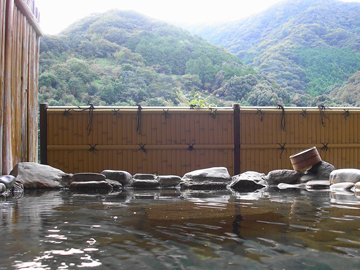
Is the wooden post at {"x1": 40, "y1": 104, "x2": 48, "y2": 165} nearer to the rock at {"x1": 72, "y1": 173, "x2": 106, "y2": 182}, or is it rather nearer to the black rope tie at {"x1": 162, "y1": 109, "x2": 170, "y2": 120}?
the rock at {"x1": 72, "y1": 173, "x2": 106, "y2": 182}

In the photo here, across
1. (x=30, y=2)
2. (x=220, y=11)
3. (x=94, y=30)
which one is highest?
(x=220, y=11)

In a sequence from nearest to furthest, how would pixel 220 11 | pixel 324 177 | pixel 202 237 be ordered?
pixel 202 237 < pixel 324 177 < pixel 220 11

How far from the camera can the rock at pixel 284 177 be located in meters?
7.04

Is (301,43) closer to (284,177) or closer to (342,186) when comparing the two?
(284,177)

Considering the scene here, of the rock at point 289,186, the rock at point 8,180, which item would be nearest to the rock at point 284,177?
the rock at point 289,186

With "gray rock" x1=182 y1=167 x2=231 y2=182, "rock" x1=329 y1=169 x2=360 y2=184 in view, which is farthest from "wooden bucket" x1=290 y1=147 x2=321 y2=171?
"gray rock" x1=182 y1=167 x2=231 y2=182

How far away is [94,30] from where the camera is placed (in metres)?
43.1

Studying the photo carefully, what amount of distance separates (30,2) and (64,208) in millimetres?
5712

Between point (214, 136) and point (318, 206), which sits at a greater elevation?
point (214, 136)

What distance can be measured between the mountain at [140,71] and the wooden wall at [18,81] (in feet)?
58.1

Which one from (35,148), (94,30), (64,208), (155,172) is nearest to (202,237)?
(64,208)

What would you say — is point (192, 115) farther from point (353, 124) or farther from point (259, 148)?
point (353, 124)

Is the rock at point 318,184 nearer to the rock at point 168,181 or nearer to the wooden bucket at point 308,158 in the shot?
the wooden bucket at point 308,158

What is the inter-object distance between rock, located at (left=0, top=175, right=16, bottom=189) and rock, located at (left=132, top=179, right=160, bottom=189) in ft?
7.20
